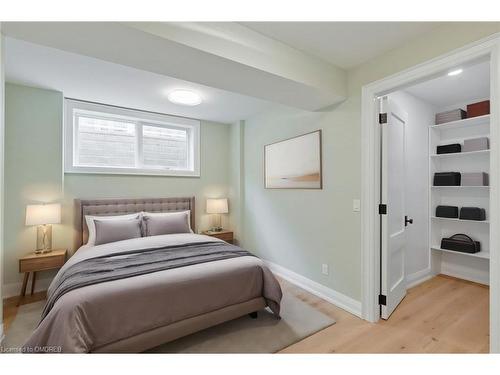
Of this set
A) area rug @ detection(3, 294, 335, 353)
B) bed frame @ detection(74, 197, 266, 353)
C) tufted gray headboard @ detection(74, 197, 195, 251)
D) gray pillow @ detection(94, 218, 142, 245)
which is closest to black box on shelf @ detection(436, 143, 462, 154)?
area rug @ detection(3, 294, 335, 353)

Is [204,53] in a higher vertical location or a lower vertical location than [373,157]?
higher

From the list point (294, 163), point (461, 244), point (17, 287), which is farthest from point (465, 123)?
point (17, 287)

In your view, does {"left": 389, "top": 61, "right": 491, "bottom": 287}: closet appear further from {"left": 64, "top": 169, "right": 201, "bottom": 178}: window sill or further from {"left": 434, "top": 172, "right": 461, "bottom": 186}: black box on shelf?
{"left": 64, "top": 169, "right": 201, "bottom": 178}: window sill

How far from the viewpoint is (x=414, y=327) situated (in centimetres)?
211

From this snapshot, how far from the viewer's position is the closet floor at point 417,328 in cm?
184

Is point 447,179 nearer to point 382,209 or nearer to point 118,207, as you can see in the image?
point 382,209

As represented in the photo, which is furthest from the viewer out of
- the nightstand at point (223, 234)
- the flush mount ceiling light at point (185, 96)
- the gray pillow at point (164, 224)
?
the nightstand at point (223, 234)

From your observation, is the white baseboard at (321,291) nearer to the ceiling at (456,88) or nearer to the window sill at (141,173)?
the window sill at (141,173)

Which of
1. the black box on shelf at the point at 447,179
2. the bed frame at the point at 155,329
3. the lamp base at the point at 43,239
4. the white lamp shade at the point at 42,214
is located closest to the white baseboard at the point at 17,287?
the lamp base at the point at 43,239

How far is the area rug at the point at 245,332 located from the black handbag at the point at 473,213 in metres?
2.39

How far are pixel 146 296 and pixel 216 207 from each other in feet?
8.08

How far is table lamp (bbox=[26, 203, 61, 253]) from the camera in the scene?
2682 mm

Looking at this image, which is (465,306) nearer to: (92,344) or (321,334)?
(321,334)

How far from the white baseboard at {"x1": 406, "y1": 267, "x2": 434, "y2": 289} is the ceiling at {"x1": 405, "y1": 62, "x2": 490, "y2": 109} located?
2392mm
